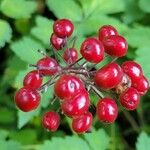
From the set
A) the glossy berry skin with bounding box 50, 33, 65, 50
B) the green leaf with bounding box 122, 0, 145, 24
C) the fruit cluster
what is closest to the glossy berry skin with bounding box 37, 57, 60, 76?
the fruit cluster

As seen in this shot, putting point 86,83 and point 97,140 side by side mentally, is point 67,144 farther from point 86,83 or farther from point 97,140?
point 86,83

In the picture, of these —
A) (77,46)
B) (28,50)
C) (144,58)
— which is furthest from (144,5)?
(28,50)

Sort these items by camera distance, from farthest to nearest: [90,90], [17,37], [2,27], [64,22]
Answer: [17,37]
[2,27]
[64,22]
[90,90]

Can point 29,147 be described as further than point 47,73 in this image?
Yes

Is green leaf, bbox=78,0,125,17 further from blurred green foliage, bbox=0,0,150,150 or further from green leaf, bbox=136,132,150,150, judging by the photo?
green leaf, bbox=136,132,150,150

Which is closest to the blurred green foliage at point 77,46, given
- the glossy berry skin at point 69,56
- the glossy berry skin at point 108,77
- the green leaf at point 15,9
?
the green leaf at point 15,9

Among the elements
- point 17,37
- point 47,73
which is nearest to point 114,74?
point 47,73

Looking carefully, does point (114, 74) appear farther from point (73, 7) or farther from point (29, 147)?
point (29, 147)
